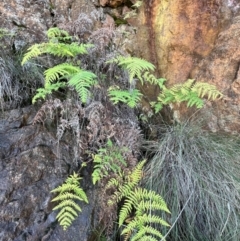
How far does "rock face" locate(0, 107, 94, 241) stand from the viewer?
1.67 meters

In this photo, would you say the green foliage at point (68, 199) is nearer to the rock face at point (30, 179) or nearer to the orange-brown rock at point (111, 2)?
the rock face at point (30, 179)

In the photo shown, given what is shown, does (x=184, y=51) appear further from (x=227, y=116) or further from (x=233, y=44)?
(x=227, y=116)

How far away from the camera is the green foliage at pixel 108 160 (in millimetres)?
1882

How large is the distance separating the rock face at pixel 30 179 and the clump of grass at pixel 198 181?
608 mm

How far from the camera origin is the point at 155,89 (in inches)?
108

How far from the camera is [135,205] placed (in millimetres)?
1888

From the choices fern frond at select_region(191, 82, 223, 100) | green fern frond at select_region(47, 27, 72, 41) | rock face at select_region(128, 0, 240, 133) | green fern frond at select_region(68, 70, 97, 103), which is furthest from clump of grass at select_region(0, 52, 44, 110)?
fern frond at select_region(191, 82, 223, 100)

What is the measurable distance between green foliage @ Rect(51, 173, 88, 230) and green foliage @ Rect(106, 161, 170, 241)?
205mm

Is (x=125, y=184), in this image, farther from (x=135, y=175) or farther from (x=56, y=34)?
(x=56, y=34)

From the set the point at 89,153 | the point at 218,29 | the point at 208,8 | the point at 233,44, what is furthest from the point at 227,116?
the point at 89,153

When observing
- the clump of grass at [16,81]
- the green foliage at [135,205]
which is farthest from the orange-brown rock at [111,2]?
the green foliage at [135,205]

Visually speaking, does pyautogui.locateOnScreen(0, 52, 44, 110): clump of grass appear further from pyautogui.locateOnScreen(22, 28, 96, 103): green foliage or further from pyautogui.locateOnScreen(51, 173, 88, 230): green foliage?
pyautogui.locateOnScreen(51, 173, 88, 230): green foliage

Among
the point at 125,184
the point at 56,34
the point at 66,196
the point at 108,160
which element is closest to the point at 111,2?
the point at 56,34

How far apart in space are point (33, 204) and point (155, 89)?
1.57 metres
